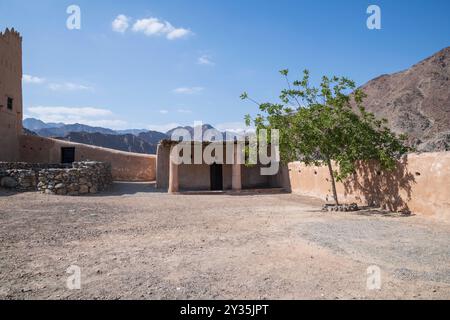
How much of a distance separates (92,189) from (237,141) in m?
7.78

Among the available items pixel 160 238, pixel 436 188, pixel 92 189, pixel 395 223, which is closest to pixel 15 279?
pixel 160 238

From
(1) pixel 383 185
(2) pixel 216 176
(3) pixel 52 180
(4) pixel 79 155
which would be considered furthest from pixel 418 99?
(3) pixel 52 180

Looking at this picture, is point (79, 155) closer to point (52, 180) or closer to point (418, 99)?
point (52, 180)

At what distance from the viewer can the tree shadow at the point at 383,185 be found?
994cm

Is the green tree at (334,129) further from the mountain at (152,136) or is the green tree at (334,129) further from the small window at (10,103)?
the mountain at (152,136)

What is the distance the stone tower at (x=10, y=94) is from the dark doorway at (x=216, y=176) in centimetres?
1351

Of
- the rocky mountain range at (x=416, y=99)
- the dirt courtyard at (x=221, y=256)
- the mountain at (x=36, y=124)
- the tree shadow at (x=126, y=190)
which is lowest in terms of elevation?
the dirt courtyard at (x=221, y=256)

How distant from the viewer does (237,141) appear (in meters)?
18.1

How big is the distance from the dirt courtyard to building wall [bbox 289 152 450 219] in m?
0.62

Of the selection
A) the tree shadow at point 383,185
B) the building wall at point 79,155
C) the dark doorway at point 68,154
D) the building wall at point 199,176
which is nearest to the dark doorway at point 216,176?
the building wall at point 199,176

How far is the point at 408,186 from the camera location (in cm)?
978

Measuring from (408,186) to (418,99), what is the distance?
35.8 metres

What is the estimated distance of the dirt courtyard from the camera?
388cm
